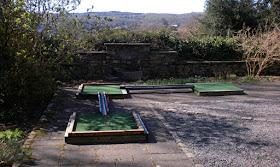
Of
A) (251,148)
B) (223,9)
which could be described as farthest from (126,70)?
(223,9)

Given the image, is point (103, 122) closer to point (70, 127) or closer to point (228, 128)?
point (70, 127)

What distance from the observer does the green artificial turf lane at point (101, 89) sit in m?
7.00

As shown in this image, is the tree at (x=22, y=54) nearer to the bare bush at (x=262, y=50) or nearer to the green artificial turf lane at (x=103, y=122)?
the green artificial turf lane at (x=103, y=122)

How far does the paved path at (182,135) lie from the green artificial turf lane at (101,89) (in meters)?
0.41

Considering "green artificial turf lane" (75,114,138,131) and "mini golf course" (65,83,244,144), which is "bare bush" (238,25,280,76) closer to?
"mini golf course" (65,83,244,144)

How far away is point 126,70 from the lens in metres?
10.1

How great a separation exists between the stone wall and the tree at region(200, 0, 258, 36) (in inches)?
250

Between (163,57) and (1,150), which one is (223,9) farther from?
(1,150)

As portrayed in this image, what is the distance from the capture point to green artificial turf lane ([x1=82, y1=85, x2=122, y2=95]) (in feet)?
23.0

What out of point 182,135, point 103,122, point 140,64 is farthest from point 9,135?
point 140,64

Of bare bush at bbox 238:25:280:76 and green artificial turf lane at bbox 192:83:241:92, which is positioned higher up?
bare bush at bbox 238:25:280:76

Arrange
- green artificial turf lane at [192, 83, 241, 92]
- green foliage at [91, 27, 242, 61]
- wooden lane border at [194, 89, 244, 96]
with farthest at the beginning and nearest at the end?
green foliage at [91, 27, 242, 61]
green artificial turf lane at [192, 83, 241, 92]
wooden lane border at [194, 89, 244, 96]

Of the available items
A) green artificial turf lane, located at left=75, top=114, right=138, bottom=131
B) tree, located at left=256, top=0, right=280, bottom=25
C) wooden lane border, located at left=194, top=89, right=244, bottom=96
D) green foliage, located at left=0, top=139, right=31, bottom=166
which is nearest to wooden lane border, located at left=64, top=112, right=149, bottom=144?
green artificial turf lane, located at left=75, top=114, right=138, bottom=131

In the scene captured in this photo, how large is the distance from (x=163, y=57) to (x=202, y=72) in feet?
5.41
